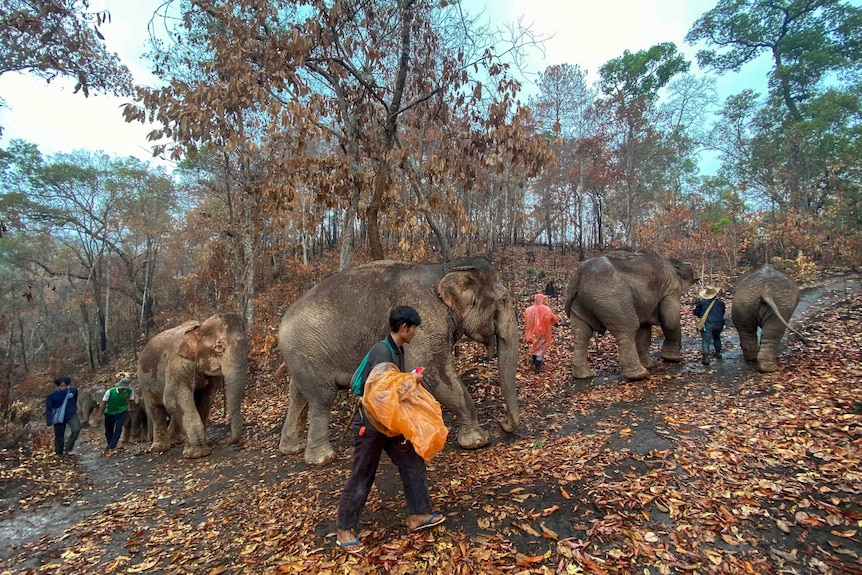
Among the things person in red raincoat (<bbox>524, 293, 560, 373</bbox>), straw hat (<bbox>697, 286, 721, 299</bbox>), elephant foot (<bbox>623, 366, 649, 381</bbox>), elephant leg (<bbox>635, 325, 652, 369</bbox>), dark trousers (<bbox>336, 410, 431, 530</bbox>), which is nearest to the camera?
dark trousers (<bbox>336, 410, 431, 530</bbox>)

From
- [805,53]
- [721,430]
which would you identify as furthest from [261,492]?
[805,53]

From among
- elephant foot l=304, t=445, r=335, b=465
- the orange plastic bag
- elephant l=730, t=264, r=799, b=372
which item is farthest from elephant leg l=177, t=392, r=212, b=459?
elephant l=730, t=264, r=799, b=372

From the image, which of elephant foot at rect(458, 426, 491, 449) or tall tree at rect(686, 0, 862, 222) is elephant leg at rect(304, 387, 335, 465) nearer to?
elephant foot at rect(458, 426, 491, 449)

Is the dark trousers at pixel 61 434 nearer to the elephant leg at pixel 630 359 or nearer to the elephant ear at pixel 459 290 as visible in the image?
the elephant ear at pixel 459 290

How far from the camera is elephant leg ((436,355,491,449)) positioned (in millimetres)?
5332

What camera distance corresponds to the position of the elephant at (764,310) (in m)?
7.16

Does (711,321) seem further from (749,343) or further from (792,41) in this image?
(792,41)

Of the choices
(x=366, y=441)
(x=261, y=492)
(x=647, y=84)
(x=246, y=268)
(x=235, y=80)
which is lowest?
(x=261, y=492)

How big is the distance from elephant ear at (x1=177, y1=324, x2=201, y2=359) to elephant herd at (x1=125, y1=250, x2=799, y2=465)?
0.02 meters

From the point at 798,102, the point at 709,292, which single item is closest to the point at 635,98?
the point at 798,102

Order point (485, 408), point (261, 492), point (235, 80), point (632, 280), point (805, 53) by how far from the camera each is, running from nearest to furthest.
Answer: point (261, 492) < point (235, 80) < point (485, 408) < point (632, 280) < point (805, 53)

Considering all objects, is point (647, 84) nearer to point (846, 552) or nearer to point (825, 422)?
point (825, 422)

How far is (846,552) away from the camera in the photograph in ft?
10.1

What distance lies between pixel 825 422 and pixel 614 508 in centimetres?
298
